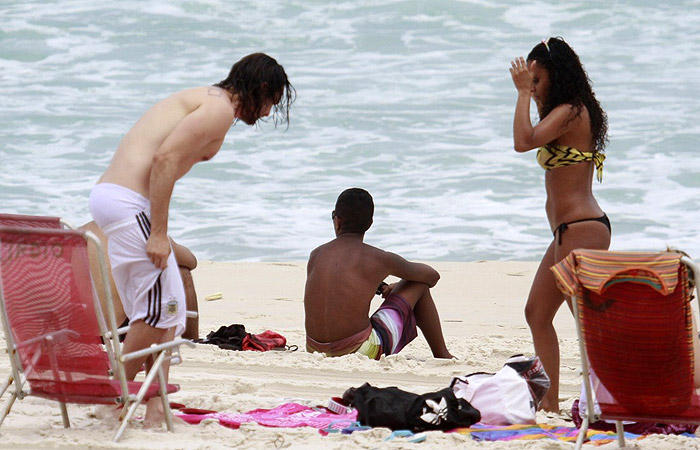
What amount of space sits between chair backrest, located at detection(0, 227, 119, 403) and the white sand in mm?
234

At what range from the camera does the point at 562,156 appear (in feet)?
14.9

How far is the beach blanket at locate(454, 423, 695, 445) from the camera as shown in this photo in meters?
3.81

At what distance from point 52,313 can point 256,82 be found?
1123mm

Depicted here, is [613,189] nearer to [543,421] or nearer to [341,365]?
[341,365]

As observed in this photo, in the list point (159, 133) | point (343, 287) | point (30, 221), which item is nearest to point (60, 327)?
point (30, 221)

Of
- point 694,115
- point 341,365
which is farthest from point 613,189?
point 341,365

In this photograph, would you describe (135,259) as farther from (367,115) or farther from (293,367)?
(367,115)

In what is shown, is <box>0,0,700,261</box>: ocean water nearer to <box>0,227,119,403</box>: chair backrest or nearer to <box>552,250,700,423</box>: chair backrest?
<box>0,227,119,403</box>: chair backrest

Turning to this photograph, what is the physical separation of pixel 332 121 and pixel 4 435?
43.3ft

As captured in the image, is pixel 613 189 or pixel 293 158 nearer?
pixel 613 189

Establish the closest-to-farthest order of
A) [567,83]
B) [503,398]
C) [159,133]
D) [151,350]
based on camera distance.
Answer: [151,350] → [159,133] → [503,398] → [567,83]

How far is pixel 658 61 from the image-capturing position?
18.7 m

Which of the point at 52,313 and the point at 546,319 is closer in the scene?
the point at 52,313

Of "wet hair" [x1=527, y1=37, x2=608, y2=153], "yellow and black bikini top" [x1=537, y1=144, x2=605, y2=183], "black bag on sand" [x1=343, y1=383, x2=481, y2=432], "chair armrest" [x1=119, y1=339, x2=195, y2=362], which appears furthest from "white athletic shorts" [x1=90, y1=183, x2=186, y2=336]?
"wet hair" [x1=527, y1=37, x2=608, y2=153]
